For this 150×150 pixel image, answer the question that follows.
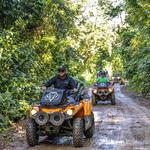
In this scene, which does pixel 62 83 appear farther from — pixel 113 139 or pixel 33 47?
pixel 33 47

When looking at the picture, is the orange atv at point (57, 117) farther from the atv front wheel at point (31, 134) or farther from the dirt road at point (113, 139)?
the dirt road at point (113, 139)

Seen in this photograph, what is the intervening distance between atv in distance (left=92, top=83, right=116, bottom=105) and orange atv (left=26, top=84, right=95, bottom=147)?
12.1m

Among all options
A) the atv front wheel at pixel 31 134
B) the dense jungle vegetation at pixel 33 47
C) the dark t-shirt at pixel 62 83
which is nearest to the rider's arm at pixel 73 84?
the dark t-shirt at pixel 62 83

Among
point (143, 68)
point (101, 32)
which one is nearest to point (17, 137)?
point (143, 68)

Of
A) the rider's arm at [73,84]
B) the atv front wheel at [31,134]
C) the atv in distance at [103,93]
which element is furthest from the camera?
the atv in distance at [103,93]

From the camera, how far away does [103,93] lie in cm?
2275

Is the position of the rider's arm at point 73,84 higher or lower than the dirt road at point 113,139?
higher

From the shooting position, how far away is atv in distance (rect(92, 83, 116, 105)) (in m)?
22.7

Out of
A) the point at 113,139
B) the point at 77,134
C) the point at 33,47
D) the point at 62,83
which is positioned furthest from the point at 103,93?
the point at 77,134

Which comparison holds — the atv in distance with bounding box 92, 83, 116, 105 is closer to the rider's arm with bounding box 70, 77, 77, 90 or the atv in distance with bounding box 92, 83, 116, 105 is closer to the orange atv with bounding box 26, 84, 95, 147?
the rider's arm with bounding box 70, 77, 77, 90

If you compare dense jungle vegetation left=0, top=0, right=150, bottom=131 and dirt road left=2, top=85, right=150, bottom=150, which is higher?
dense jungle vegetation left=0, top=0, right=150, bottom=131

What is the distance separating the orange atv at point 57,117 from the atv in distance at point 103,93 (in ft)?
39.7

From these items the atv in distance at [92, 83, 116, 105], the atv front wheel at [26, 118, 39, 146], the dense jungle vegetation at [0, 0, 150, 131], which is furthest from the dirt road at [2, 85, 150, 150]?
the atv in distance at [92, 83, 116, 105]

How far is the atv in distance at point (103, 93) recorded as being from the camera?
22688mm
